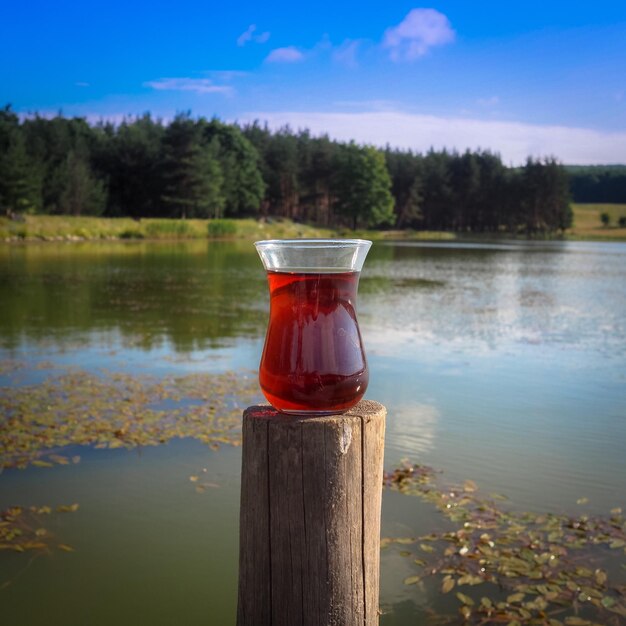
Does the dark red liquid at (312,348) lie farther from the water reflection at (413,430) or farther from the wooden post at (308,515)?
the water reflection at (413,430)

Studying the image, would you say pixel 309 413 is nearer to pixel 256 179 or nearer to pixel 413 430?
pixel 413 430

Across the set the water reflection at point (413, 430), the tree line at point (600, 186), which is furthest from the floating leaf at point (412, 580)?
the tree line at point (600, 186)

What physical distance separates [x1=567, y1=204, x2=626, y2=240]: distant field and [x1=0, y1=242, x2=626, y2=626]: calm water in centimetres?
7079

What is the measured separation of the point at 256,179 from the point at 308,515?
233 ft

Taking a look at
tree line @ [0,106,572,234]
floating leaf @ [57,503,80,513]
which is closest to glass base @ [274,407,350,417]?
floating leaf @ [57,503,80,513]

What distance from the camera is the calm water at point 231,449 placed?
3600 millimetres

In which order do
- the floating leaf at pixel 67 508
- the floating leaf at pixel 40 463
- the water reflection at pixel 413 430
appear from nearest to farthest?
the floating leaf at pixel 67 508 → the floating leaf at pixel 40 463 → the water reflection at pixel 413 430

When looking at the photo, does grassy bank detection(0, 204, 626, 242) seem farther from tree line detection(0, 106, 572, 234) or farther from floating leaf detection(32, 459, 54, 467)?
floating leaf detection(32, 459, 54, 467)

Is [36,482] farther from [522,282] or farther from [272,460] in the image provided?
[522,282]

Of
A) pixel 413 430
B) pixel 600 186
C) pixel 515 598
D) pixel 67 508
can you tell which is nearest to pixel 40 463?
pixel 67 508

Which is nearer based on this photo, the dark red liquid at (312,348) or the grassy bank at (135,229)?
the dark red liquid at (312,348)

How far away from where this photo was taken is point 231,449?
5371mm

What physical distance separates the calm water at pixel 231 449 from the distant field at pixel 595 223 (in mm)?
70789

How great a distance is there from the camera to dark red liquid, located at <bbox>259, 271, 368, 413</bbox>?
5.74ft
